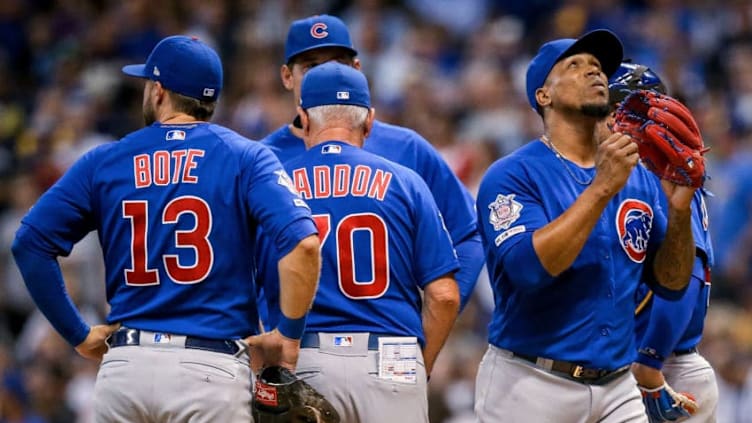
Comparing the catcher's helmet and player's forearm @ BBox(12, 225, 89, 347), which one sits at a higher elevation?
the catcher's helmet

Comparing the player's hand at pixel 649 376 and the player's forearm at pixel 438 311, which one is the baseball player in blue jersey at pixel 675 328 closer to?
the player's hand at pixel 649 376

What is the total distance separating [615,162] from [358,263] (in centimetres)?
109

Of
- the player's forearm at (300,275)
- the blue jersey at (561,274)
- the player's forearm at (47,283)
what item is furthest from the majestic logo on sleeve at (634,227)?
the player's forearm at (47,283)

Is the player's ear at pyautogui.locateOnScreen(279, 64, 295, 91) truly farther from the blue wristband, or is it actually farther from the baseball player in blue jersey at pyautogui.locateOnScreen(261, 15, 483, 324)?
the blue wristband

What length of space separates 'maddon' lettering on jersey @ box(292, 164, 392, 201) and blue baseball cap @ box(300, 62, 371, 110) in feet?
1.02

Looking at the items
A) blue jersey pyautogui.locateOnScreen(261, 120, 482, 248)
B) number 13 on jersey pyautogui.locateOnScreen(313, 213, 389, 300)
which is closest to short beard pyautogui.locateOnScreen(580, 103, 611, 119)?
number 13 on jersey pyautogui.locateOnScreen(313, 213, 389, 300)

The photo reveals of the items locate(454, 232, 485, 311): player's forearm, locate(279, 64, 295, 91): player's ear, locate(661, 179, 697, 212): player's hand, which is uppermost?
locate(279, 64, 295, 91): player's ear

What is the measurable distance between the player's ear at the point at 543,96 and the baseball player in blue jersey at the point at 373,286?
595 millimetres

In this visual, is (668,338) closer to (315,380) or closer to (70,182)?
(315,380)

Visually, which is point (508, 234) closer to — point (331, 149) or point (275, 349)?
point (331, 149)

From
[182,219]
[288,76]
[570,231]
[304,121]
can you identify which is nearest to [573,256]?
[570,231]

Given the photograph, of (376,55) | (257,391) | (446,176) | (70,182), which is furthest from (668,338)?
(376,55)

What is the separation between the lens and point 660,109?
16.6 feet

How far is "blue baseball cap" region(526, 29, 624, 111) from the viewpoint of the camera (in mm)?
5250
